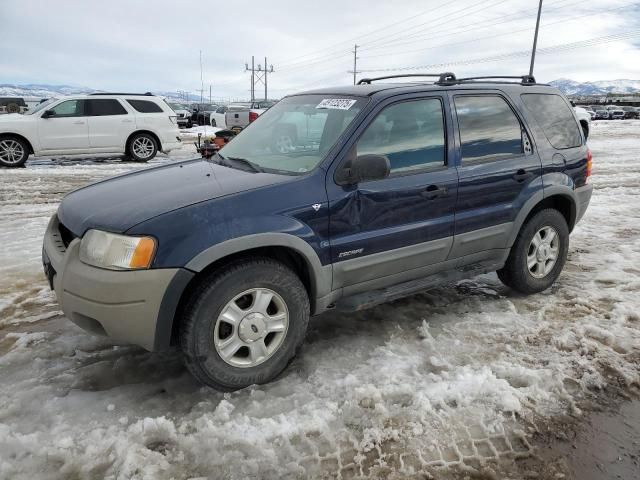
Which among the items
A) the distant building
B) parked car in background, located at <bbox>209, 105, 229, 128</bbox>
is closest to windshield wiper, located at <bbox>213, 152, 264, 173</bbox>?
parked car in background, located at <bbox>209, 105, 229, 128</bbox>

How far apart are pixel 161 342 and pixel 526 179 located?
3093 millimetres

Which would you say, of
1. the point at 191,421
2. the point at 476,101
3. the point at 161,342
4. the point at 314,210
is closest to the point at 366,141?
the point at 314,210

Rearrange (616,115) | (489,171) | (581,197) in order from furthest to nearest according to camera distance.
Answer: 1. (616,115)
2. (581,197)
3. (489,171)

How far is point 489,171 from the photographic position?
380 centimetres

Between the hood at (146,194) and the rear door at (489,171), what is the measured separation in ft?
4.87

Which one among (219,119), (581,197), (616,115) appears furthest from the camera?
(616,115)

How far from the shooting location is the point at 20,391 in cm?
287

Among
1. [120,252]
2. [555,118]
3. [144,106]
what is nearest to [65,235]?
[120,252]

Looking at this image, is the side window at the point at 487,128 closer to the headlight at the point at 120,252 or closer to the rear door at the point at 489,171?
the rear door at the point at 489,171

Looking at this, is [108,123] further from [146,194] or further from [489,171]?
[489,171]

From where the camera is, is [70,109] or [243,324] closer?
[243,324]

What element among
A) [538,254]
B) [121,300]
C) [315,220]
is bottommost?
[538,254]

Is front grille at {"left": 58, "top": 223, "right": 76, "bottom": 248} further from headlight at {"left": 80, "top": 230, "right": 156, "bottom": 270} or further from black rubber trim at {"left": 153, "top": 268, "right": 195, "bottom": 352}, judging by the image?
black rubber trim at {"left": 153, "top": 268, "right": 195, "bottom": 352}

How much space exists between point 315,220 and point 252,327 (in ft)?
2.42
